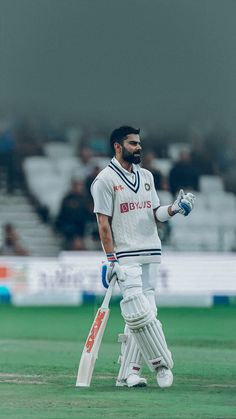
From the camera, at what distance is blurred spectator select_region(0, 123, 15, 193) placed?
76.4 feet

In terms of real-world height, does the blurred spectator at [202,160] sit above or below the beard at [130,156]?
above

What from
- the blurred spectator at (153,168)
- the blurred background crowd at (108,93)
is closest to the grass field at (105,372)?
the blurred spectator at (153,168)

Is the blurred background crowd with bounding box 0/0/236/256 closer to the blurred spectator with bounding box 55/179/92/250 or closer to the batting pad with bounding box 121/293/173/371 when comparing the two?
the blurred spectator with bounding box 55/179/92/250

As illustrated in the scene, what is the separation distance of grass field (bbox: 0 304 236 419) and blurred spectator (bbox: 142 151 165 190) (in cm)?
469

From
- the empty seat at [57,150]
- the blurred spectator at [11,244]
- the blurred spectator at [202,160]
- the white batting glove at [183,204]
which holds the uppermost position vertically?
the empty seat at [57,150]

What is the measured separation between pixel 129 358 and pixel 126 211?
103 cm

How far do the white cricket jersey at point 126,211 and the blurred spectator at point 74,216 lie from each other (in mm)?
11847

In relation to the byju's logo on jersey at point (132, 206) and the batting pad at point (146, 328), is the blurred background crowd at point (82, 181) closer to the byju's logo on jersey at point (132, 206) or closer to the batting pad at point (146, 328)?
the byju's logo on jersey at point (132, 206)

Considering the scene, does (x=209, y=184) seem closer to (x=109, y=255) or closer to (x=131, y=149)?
(x=131, y=149)

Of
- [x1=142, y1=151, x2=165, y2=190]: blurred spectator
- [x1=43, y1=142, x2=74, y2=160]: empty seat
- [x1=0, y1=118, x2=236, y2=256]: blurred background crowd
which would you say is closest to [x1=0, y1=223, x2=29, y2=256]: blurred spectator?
[x1=0, y1=118, x2=236, y2=256]: blurred background crowd

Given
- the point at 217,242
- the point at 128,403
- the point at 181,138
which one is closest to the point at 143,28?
the point at 181,138

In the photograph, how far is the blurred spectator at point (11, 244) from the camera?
21625 mm

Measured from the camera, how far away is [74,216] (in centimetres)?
2203

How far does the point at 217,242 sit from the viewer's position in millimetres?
21234
